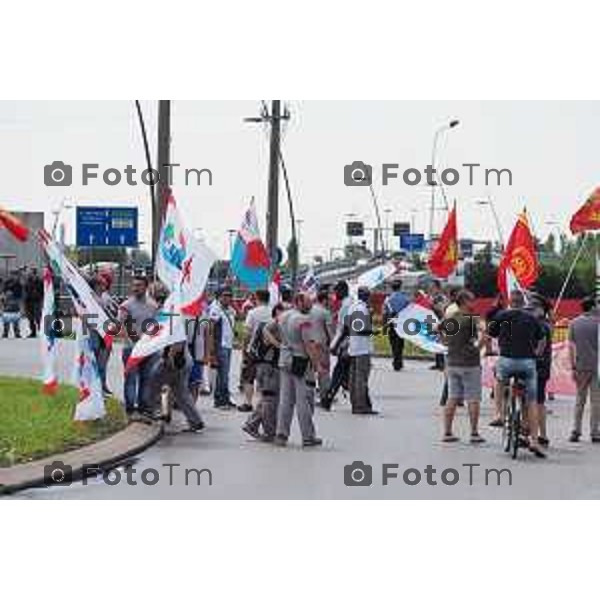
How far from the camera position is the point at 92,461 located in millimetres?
12289

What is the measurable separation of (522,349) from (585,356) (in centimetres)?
154

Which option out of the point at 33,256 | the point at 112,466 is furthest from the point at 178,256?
the point at 33,256

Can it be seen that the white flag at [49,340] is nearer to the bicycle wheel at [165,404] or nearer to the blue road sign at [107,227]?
the bicycle wheel at [165,404]

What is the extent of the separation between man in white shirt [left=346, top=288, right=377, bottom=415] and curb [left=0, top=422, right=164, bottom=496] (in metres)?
3.92

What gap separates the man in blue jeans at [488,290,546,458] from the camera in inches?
547

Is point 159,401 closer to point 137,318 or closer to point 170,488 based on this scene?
point 137,318

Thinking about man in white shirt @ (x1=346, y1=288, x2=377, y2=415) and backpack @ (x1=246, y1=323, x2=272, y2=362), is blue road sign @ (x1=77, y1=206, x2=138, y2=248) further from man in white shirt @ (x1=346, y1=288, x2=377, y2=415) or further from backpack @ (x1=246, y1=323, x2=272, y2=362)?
backpack @ (x1=246, y1=323, x2=272, y2=362)

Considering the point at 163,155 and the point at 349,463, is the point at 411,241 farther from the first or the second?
the point at 349,463

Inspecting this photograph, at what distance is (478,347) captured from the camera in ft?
48.5

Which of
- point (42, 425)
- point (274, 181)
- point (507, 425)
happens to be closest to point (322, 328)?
point (507, 425)

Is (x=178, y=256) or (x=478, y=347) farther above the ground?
(x=178, y=256)

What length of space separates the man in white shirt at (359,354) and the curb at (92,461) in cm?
392

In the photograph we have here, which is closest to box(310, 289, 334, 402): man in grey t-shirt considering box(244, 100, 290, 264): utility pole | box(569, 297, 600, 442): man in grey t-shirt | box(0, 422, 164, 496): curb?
box(0, 422, 164, 496): curb

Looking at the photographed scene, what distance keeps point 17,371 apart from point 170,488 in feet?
42.9
